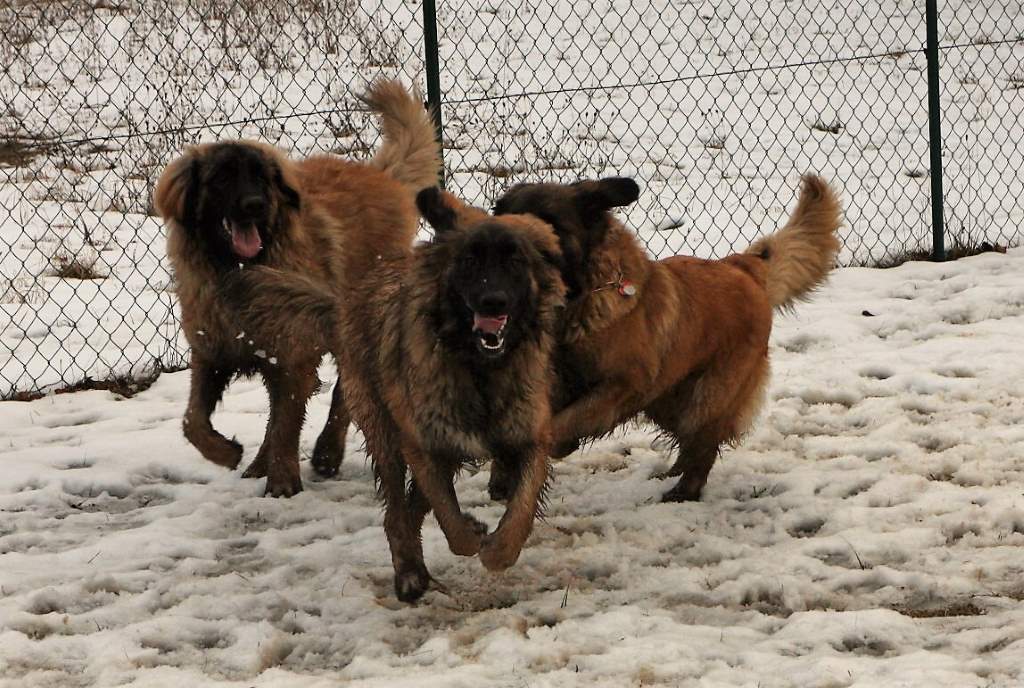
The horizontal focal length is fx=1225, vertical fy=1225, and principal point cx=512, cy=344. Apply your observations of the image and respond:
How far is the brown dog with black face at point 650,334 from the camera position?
4914mm

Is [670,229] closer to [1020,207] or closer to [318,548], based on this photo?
[1020,207]

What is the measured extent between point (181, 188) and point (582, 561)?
7.73ft

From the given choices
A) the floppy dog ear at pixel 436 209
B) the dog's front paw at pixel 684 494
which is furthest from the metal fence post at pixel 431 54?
the floppy dog ear at pixel 436 209

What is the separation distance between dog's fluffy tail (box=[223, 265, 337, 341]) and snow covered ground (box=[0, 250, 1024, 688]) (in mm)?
874

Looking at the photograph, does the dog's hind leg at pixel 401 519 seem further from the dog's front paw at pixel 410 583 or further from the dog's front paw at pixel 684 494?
the dog's front paw at pixel 684 494

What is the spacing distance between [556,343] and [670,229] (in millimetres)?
5597

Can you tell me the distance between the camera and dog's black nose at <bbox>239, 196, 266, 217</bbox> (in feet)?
16.9

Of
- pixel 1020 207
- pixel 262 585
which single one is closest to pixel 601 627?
pixel 262 585

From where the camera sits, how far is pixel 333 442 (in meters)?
5.68

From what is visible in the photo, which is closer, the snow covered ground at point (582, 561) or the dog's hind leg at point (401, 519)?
the snow covered ground at point (582, 561)

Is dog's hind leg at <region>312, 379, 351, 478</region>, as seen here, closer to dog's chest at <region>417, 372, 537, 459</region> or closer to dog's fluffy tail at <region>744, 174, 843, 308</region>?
dog's chest at <region>417, 372, 537, 459</region>

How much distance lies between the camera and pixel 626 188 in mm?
4902

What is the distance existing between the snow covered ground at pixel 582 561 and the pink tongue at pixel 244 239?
3.55 feet

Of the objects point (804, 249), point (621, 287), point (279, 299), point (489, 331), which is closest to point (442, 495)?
point (489, 331)
